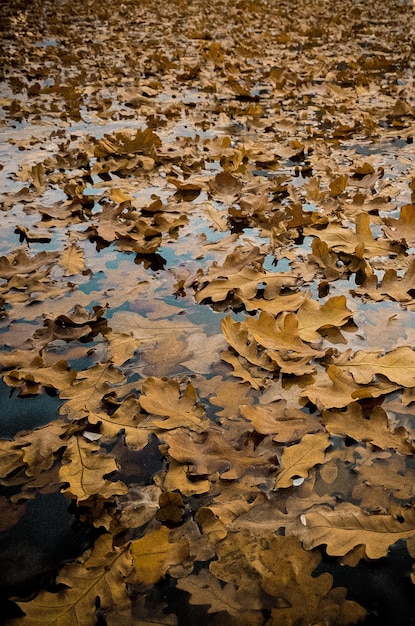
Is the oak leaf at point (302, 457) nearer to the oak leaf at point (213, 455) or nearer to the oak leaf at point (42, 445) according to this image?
the oak leaf at point (213, 455)

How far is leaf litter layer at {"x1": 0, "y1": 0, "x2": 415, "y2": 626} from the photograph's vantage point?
89 cm

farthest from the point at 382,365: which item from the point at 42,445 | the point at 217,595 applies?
the point at 42,445

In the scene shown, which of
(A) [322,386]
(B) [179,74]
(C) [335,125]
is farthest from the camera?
(B) [179,74]

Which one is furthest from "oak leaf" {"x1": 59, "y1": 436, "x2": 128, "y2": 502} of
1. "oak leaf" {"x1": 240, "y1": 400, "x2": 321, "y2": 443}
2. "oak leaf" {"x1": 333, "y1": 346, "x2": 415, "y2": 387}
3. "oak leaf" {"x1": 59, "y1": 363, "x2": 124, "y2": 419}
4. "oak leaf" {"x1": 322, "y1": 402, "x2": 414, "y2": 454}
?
"oak leaf" {"x1": 333, "y1": 346, "x2": 415, "y2": 387}

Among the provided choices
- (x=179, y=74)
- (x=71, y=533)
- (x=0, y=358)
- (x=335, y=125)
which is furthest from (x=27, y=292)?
(x=179, y=74)

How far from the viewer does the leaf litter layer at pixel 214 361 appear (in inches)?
34.9

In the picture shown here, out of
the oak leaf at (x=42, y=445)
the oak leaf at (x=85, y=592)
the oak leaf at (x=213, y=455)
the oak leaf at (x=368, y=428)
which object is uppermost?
the oak leaf at (x=368, y=428)

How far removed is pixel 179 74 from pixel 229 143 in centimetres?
251

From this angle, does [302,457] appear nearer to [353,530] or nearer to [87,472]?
[353,530]

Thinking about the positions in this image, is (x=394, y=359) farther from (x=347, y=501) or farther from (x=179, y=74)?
(x=179, y=74)

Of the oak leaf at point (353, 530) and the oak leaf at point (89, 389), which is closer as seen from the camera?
the oak leaf at point (353, 530)

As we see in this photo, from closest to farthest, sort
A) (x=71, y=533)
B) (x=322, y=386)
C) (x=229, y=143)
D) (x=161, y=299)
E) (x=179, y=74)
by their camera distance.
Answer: (x=71, y=533), (x=322, y=386), (x=161, y=299), (x=229, y=143), (x=179, y=74)

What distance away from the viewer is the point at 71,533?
3.17ft

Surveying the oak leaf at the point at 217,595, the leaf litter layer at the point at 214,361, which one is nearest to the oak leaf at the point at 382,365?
the leaf litter layer at the point at 214,361
